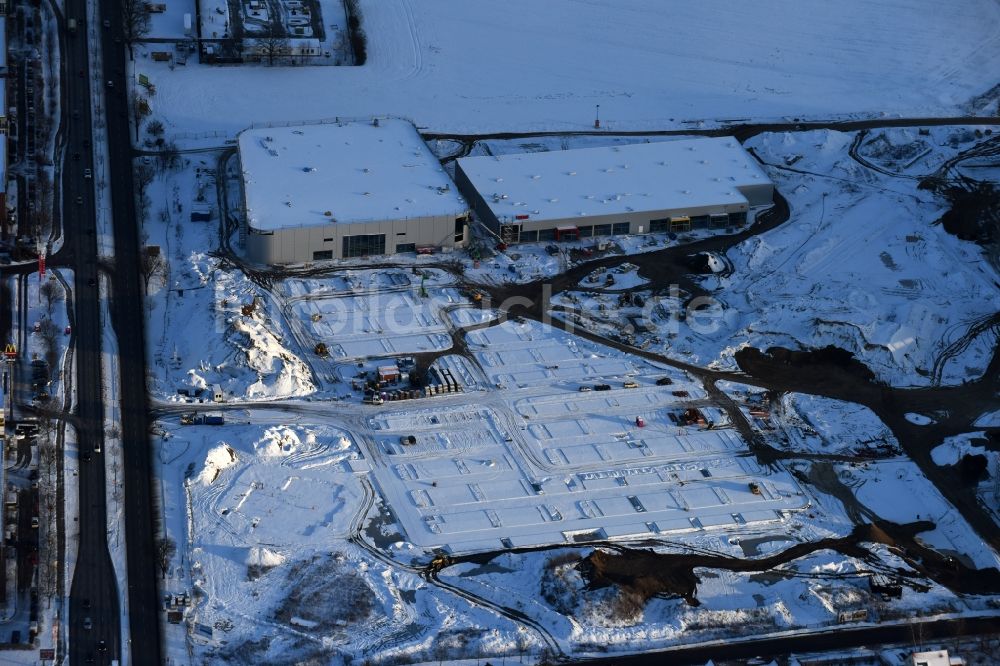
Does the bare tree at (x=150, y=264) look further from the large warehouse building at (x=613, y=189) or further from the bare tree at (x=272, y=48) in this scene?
the bare tree at (x=272, y=48)

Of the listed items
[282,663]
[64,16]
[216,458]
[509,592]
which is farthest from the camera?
[64,16]

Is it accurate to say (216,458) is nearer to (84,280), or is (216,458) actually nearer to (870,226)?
(84,280)

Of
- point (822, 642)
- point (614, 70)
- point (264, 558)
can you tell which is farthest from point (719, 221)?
point (264, 558)

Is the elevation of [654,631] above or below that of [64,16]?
below

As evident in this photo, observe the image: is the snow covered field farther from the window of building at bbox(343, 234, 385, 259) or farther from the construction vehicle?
the construction vehicle

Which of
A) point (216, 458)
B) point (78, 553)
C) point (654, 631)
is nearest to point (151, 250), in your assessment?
point (216, 458)

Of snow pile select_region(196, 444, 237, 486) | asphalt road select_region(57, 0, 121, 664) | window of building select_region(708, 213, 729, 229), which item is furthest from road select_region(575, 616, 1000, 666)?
window of building select_region(708, 213, 729, 229)
